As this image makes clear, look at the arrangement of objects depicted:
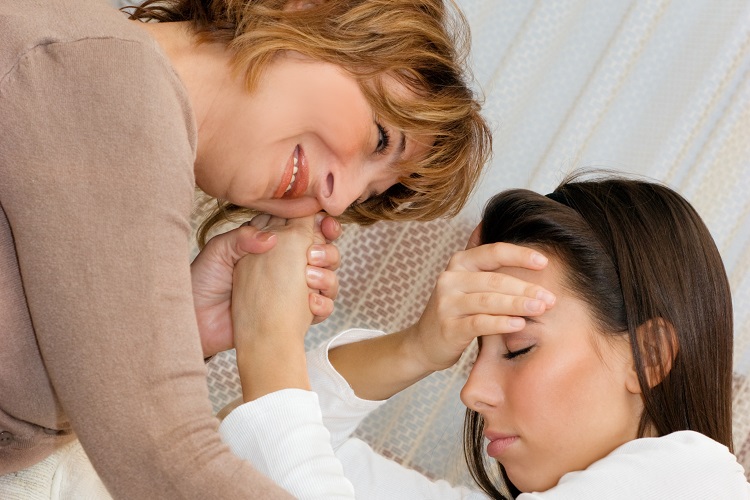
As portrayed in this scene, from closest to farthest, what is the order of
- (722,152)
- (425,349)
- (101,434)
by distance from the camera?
1. (101,434)
2. (425,349)
3. (722,152)

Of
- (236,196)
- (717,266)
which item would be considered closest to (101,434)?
(236,196)

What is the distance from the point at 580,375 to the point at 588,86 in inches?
33.3

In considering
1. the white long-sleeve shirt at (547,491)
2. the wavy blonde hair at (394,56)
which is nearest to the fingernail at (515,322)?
the white long-sleeve shirt at (547,491)

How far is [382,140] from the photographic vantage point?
1277 millimetres

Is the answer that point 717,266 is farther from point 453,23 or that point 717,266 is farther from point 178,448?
point 178,448

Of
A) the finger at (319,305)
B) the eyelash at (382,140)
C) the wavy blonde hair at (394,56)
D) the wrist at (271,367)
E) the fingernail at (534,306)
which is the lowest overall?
the wrist at (271,367)

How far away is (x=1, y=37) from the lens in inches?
34.5

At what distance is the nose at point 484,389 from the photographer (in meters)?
1.23

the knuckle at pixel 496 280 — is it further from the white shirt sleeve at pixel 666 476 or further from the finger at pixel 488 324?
the white shirt sleeve at pixel 666 476

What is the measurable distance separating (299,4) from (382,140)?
230mm

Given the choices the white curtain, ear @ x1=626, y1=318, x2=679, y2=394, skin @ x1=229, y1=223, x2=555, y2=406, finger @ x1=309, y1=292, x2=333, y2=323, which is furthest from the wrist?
the white curtain

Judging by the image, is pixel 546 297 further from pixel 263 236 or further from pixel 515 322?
pixel 263 236

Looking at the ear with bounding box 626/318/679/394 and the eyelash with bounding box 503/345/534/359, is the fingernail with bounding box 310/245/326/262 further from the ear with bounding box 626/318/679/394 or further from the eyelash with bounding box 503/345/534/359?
the ear with bounding box 626/318/679/394

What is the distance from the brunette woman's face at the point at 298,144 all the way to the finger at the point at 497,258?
0.61 ft
